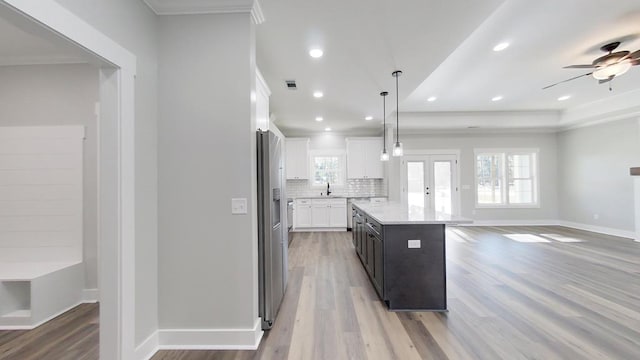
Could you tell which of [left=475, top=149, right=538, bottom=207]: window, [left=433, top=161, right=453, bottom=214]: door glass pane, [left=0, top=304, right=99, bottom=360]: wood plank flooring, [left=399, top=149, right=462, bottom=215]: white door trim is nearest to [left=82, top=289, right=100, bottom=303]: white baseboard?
[left=0, top=304, right=99, bottom=360]: wood plank flooring

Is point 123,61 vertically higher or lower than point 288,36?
lower

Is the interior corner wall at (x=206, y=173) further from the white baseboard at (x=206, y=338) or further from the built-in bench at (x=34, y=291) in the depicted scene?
the built-in bench at (x=34, y=291)

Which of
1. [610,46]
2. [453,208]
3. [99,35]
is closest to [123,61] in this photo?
[99,35]

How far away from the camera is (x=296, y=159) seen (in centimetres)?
745

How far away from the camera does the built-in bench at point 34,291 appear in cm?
240

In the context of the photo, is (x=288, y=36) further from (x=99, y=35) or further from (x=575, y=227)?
(x=575, y=227)

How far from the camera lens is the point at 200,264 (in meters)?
2.13

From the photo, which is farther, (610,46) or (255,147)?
(610,46)

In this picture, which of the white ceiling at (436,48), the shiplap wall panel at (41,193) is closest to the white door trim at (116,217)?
the white ceiling at (436,48)

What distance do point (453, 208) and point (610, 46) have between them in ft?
15.4

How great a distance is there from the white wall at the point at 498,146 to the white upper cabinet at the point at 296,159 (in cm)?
280

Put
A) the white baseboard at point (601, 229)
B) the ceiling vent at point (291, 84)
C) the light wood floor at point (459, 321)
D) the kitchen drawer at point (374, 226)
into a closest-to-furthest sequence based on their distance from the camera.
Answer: the light wood floor at point (459, 321) → the kitchen drawer at point (374, 226) → the ceiling vent at point (291, 84) → the white baseboard at point (601, 229)

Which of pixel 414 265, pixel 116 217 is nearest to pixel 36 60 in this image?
pixel 116 217

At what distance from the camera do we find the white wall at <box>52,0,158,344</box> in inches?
74.3
